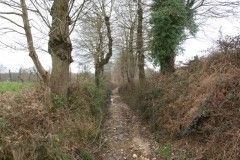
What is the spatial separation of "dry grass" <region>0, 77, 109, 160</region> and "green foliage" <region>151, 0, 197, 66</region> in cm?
1176

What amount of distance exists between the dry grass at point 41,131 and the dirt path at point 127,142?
89 centimetres

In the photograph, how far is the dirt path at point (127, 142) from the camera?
12.0m

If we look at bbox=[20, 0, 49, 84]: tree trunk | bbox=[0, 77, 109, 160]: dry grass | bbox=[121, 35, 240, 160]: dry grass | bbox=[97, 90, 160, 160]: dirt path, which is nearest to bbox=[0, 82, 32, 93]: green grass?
bbox=[20, 0, 49, 84]: tree trunk

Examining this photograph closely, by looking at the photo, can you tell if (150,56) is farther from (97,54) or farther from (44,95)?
(44,95)

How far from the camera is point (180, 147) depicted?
1205 centimetres

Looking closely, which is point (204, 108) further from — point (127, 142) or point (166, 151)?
point (127, 142)

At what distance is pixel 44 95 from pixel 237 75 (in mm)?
6646

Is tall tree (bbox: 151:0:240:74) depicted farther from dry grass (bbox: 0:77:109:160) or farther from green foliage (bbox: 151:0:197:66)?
dry grass (bbox: 0:77:109:160)

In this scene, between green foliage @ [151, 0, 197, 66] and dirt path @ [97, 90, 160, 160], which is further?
green foliage @ [151, 0, 197, 66]

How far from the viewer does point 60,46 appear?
14391 millimetres

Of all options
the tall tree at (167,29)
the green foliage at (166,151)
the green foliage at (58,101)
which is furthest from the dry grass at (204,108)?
the tall tree at (167,29)

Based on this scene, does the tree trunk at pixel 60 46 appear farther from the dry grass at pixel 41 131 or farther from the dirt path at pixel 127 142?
the dirt path at pixel 127 142

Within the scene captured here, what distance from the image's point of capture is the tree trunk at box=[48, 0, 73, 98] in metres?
14.2

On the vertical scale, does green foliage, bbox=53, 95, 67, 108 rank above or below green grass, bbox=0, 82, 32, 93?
below
